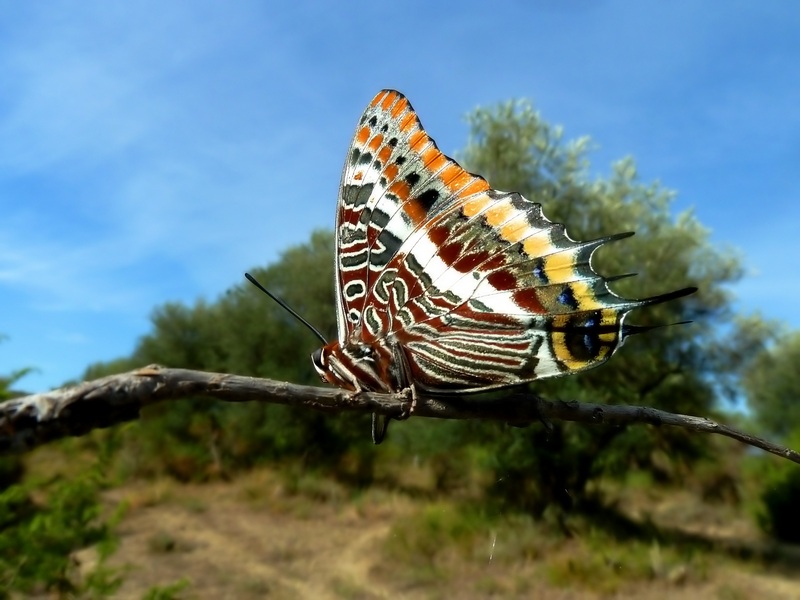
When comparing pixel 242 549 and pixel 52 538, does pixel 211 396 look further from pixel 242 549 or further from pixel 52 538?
pixel 242 549

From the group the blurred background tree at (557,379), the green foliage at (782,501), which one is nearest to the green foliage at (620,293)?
the blurred background tree at (557,379)

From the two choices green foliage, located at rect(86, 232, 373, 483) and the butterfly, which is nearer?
the butterfly

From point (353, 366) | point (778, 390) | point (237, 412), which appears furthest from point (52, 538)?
point (778, 390)

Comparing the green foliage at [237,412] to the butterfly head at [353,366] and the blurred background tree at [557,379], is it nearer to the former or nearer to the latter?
the blurred background tree at [557,379]

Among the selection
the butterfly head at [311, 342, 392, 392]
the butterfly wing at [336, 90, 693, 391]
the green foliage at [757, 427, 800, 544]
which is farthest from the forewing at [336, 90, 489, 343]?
the green foliage at [757, 427, 800, 544]

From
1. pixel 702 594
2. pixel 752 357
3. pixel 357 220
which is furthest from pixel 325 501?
pixel 357 220

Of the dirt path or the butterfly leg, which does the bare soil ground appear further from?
the butterfly leg
